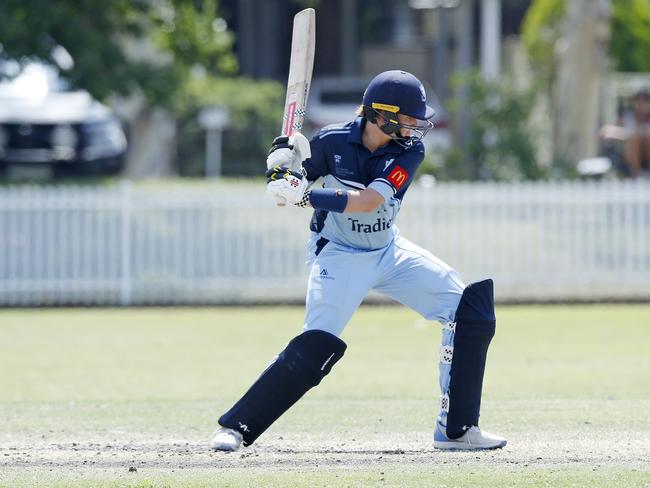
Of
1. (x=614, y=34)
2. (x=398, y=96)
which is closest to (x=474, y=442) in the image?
(x=398, y=96)

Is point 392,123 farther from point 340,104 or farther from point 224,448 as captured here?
point 340,104

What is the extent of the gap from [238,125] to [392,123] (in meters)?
19.8

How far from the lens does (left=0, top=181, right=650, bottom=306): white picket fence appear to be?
49.2 feet

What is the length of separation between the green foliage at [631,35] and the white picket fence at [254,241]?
10782 mm

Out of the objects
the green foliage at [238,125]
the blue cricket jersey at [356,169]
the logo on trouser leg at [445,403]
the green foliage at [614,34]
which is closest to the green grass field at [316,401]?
the logo on trouser leg at [445,403]

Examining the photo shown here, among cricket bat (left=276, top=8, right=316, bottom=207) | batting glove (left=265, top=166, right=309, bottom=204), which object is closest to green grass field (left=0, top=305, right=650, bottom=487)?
batting glove (left=265, top=166, right=309, bottom=204)

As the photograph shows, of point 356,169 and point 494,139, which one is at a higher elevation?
point 356,169

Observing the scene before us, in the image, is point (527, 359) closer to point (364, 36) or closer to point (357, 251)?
point (357, 251)

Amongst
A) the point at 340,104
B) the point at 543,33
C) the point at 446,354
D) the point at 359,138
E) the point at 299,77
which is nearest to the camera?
the point at 359,138

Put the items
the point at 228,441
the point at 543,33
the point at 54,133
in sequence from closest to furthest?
1. the point at 228,441
2. the point at 54,133
3. the point at 543,33

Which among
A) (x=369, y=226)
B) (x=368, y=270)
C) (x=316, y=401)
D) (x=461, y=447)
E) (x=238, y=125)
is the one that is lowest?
(x=316, y=401)

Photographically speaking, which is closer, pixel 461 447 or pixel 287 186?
pixel 287 186

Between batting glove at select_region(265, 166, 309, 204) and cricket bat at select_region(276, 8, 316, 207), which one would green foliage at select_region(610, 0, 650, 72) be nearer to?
cricket bat at select_region(276, 8, 316, 207)

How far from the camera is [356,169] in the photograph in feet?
22.4
